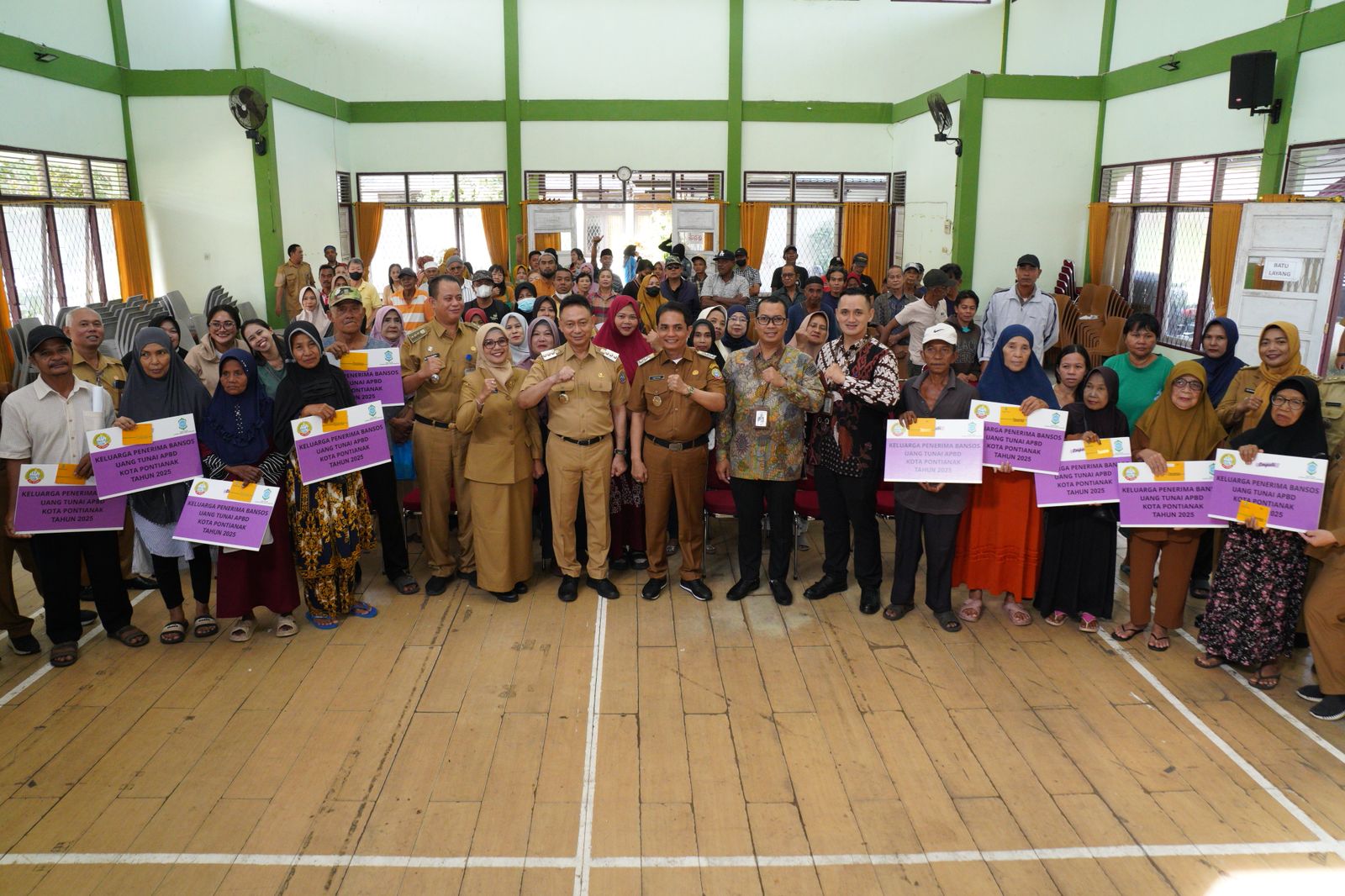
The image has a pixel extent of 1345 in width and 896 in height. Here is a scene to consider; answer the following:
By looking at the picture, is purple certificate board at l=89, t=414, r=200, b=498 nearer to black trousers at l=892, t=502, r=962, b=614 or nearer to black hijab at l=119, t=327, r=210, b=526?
black hijab at l=119, t=327, r=210, b=526

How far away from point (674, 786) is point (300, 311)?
346 inches

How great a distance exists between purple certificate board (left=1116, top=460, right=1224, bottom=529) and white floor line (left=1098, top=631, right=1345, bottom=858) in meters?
0.64

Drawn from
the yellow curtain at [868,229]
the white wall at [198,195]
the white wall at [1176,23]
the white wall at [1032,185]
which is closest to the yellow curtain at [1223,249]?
the white wall at [1176,23]

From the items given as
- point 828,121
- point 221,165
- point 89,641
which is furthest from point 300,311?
point 828,121

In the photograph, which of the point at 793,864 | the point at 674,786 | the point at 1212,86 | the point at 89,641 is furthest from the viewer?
the point at 1212,86

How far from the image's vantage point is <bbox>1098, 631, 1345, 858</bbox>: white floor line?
2.91 m

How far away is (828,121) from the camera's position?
13.4 m

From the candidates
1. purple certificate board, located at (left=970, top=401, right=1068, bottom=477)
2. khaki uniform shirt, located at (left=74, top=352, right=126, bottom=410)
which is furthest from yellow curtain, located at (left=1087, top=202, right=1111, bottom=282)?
khaki uniform shirt, located at (left=74, top=352, right=126, bottom=410)

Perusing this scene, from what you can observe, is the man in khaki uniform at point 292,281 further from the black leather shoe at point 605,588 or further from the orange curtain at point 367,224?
the black leather shoe at point 605,588

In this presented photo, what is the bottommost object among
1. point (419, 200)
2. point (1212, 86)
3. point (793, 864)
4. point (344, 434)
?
point (793, 864)

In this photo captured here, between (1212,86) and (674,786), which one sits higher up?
(1212,86)

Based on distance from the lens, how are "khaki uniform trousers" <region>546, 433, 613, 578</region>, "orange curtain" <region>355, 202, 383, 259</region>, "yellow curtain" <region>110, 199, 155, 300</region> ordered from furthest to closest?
"orange curtain" <region>355, 202, 383, 259</region> < "yellow curtain" <region>110, 199, 155, 300</region> < "khaki uniform trousers" <region>546, 433, 613, 578</region>

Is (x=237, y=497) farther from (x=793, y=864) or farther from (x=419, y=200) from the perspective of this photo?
(x=419, y=200)

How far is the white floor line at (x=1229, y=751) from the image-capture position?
2.91 metres
